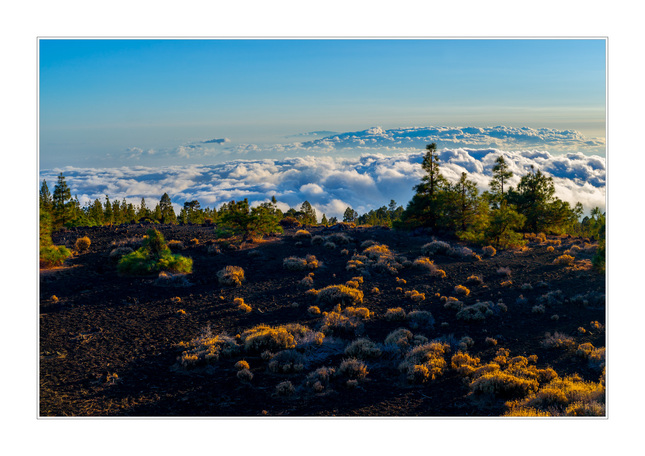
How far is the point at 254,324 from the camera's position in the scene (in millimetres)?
15203

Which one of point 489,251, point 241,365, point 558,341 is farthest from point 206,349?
point 489,251

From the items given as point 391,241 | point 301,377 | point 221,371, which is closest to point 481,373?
point 301,377

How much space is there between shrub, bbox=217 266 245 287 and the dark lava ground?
1.33 feet

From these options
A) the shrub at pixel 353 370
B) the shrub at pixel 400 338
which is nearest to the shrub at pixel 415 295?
the shrub at pixel 400 338

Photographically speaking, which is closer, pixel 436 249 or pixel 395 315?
pixel 395 315

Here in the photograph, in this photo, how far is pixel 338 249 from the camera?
26484 mm

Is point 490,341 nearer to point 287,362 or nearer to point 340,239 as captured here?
point 287,362

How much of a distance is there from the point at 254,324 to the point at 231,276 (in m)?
5.08

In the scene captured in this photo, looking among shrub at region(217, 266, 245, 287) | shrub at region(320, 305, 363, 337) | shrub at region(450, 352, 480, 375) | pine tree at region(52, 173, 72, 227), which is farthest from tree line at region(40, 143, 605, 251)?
shrub at region(450, 352, 480, 375)

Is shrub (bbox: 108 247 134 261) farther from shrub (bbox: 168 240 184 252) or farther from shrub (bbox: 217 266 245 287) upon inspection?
shrub (bbox: 217 266 245 287)

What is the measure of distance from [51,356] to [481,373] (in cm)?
1276

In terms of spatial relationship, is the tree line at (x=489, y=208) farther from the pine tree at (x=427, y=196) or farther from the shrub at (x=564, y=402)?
the shrub at (x=564, y=402)

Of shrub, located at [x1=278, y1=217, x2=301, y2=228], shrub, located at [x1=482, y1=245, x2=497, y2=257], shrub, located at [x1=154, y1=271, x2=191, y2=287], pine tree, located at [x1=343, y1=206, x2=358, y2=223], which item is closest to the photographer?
shrub, located at [x1=154, y1=271, x2=191, y2=287]

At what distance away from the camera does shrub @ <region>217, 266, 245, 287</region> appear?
19.4 metres
